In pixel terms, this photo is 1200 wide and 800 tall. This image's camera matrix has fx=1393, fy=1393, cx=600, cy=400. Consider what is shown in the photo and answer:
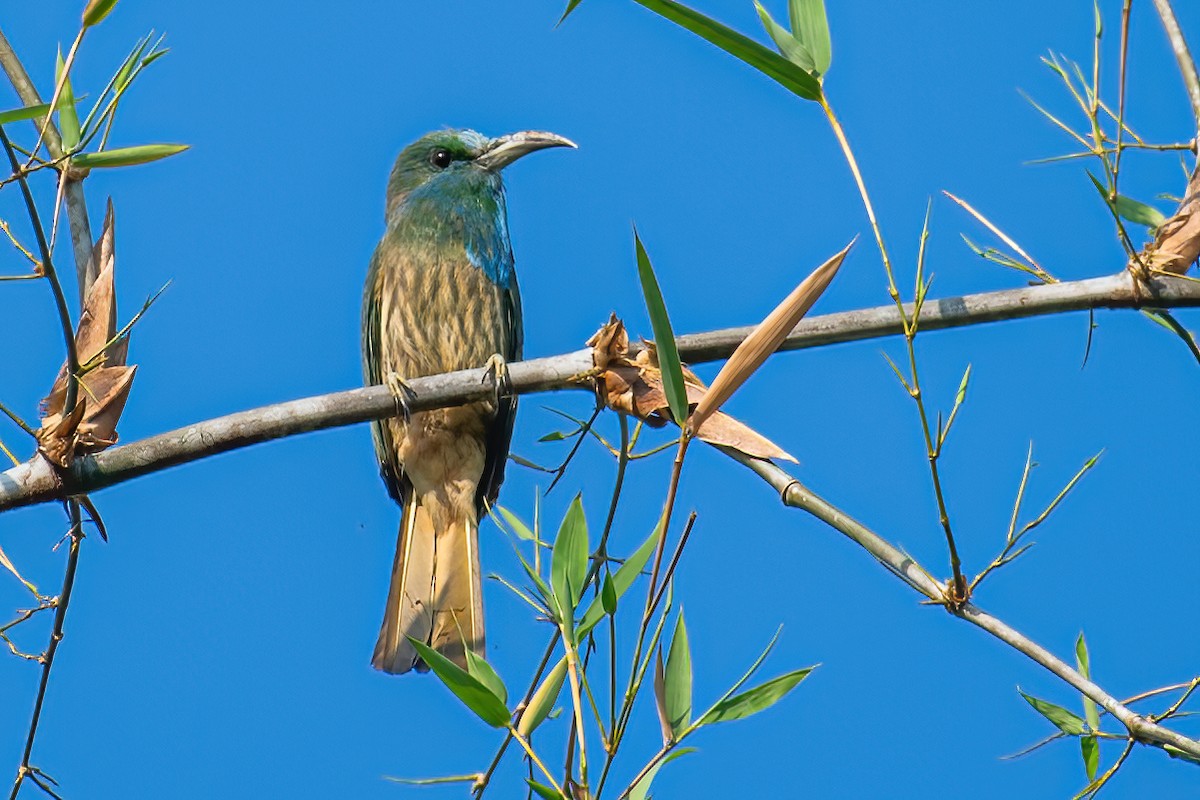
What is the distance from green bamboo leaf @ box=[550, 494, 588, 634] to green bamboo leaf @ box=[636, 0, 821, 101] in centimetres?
70

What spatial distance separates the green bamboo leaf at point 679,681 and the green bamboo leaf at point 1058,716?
26.1 inches

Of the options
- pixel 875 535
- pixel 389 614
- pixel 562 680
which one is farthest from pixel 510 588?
pixel 389 614

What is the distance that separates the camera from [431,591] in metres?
4.21

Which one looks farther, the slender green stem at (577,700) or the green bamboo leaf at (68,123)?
the green bamboo leaf at (68,123)

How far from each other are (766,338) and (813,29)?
525mm

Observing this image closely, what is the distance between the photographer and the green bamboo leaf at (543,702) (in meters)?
2.11

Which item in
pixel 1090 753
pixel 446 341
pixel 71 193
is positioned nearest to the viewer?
pixel 1090 753

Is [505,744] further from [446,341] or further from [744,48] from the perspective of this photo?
[446,341]

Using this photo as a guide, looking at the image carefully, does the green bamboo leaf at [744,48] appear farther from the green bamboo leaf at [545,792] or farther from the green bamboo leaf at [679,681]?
the green bamboo leaf at [545,792]

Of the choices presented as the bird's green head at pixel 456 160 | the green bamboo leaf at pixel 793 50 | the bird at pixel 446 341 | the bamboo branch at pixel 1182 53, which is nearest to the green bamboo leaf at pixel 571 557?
the green bamboo leaf at pixel 793 50

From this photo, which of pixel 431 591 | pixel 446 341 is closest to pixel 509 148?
pixel 446 341

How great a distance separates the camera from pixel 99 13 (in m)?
2.09

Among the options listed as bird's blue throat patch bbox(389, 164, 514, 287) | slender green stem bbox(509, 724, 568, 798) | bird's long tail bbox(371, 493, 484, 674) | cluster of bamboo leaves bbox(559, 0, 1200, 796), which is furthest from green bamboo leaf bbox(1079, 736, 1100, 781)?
bird's blue throat patch bbox(389, 164, 514, 287)

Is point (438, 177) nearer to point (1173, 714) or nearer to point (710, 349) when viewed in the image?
point (710, 349)
